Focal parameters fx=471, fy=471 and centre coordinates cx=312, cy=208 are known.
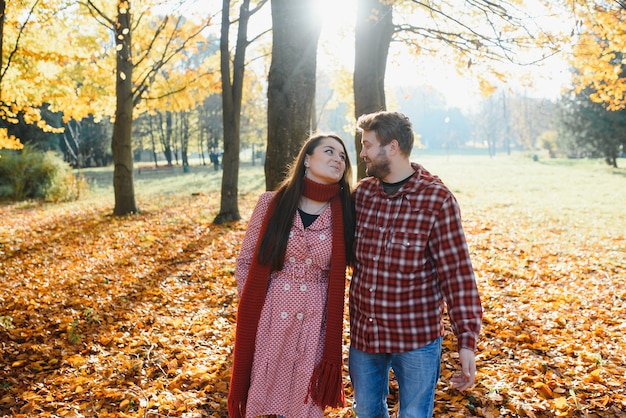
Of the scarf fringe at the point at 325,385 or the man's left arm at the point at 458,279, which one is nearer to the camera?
the man's left arm at the point at 458,279

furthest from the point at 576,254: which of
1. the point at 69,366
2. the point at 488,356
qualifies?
the point at 69,366

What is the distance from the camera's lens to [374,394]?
8.47 feet

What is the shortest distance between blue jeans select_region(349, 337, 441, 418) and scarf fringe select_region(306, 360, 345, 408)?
4.0 inches

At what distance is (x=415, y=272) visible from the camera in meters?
2.42

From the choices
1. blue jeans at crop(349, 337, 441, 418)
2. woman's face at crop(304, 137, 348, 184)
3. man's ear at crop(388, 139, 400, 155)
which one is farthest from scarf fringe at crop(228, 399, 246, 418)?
man's ear at crop(388, 139, 400, 155)

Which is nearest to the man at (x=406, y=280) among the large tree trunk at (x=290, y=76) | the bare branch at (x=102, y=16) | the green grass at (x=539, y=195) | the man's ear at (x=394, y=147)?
the man's ear at (x=394, y=147)

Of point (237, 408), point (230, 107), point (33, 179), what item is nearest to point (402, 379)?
point (237, 408)

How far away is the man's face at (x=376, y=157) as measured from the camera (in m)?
2.55

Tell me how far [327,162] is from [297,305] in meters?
0.83

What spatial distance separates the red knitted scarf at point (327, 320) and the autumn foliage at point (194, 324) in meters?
1.23

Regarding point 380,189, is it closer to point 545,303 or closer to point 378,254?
point 378,254

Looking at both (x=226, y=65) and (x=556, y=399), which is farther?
(x=226, y=65)

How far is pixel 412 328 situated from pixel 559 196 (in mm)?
19269

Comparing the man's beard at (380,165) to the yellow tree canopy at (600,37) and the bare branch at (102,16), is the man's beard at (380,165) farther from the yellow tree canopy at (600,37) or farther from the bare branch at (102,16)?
the bare branch at (102,16)
